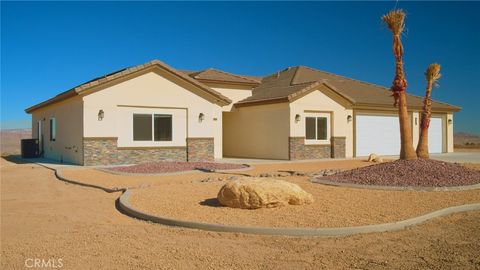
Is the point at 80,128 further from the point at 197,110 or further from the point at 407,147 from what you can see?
the point at 407,147

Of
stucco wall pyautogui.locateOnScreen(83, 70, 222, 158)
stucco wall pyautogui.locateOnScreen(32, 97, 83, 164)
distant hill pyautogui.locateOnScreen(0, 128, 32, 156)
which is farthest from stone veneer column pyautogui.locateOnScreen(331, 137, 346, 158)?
distant hill pyautogui.locateOnScreen(0, 128, 32, 156)

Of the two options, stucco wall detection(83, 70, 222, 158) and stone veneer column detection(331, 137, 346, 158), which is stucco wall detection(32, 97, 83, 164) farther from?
stone veneer column detection(331, 137, 346, 158)

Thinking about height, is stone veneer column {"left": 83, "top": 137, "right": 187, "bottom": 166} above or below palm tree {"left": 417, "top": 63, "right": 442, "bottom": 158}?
below

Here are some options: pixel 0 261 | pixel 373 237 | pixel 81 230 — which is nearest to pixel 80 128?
pixel 81 230

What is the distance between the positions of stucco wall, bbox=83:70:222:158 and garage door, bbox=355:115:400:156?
29.2 feet

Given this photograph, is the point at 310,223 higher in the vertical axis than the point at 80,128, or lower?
lower

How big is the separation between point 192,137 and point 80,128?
513cm

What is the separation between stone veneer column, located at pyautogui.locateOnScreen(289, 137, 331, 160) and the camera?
21688 millimetres

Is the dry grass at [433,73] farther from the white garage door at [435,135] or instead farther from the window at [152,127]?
the white garage door at [435,135]

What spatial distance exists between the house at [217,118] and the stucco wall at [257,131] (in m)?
0.05

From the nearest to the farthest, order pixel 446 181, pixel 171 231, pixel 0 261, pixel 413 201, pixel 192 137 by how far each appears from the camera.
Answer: pixel 0 261 < pixel 171 231 < pixel 413 201 < pixel 446 181 < pixel 192 137

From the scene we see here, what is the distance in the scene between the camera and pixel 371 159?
67.6 feet

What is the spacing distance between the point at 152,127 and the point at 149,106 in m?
0.98

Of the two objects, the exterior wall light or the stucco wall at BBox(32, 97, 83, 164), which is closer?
the exterior wall light
